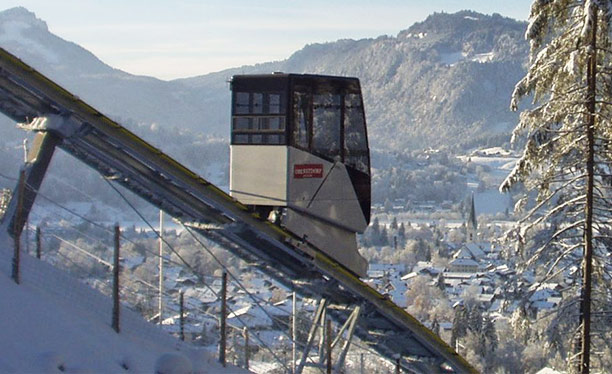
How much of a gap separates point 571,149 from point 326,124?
13.8 feet

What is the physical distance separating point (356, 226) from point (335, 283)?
5.38 feet

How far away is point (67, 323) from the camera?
10148 millimetres

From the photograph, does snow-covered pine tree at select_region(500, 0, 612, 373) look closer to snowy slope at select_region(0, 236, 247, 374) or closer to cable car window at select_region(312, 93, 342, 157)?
cable car window at select_region(312, 93, 342, 157)

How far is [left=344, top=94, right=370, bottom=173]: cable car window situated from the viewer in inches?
599

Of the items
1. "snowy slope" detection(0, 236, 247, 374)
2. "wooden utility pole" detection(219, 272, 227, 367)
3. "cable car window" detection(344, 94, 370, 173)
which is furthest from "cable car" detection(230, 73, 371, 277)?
"snowy slope" detection(0, 236, 247, 374)

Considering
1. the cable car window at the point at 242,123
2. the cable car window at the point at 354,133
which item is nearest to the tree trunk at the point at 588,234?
the cable car window at the point at 354,133

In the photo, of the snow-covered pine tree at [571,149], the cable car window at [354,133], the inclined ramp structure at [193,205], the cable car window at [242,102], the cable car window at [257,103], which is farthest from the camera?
the cable car window at [354,133]

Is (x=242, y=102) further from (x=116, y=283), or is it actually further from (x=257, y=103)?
(x=116, y=283)

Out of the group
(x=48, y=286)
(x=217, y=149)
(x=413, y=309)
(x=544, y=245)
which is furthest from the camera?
(x=217, y=149)

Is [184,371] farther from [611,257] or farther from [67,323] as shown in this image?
[611,257]

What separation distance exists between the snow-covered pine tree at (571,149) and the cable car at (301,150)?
9.54ft

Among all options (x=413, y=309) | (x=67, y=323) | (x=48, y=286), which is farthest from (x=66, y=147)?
(x=413, y=309)

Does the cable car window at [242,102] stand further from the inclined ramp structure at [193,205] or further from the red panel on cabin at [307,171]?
the inclined ramp structure at [193,205]

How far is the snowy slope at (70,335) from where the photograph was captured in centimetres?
917
